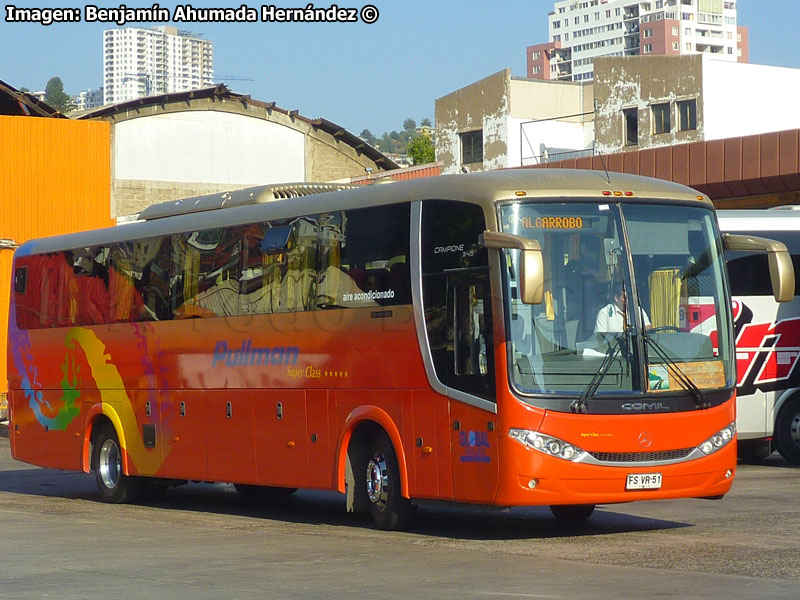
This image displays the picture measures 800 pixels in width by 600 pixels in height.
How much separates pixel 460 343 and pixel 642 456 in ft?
6.07

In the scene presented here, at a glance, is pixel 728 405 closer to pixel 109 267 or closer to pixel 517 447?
pixel 517 447

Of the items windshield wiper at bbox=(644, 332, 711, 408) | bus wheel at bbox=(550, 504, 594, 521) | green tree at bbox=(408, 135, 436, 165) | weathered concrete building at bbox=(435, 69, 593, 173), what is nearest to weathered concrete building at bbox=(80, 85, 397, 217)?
weathered concrete building at bbox=(435, 69, 593, 173)

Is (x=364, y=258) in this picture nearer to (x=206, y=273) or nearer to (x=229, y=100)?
(x=206, y=273)

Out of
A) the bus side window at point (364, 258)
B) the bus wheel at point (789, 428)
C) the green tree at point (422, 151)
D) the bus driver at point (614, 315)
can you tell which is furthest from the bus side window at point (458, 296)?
the green tree at point (422, 151)

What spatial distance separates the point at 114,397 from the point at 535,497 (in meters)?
7.81

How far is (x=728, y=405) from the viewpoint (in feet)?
40.2

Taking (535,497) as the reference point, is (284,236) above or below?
above

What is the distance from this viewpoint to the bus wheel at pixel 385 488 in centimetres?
1284

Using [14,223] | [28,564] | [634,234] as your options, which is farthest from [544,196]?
[14,223]

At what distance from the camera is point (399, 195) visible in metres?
13.0

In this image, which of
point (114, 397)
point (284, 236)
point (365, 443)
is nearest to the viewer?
point (365, 443)

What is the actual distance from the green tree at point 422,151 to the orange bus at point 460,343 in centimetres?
8867

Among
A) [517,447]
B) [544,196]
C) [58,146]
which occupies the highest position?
[58,146]

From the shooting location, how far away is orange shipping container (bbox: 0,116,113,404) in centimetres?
3759
